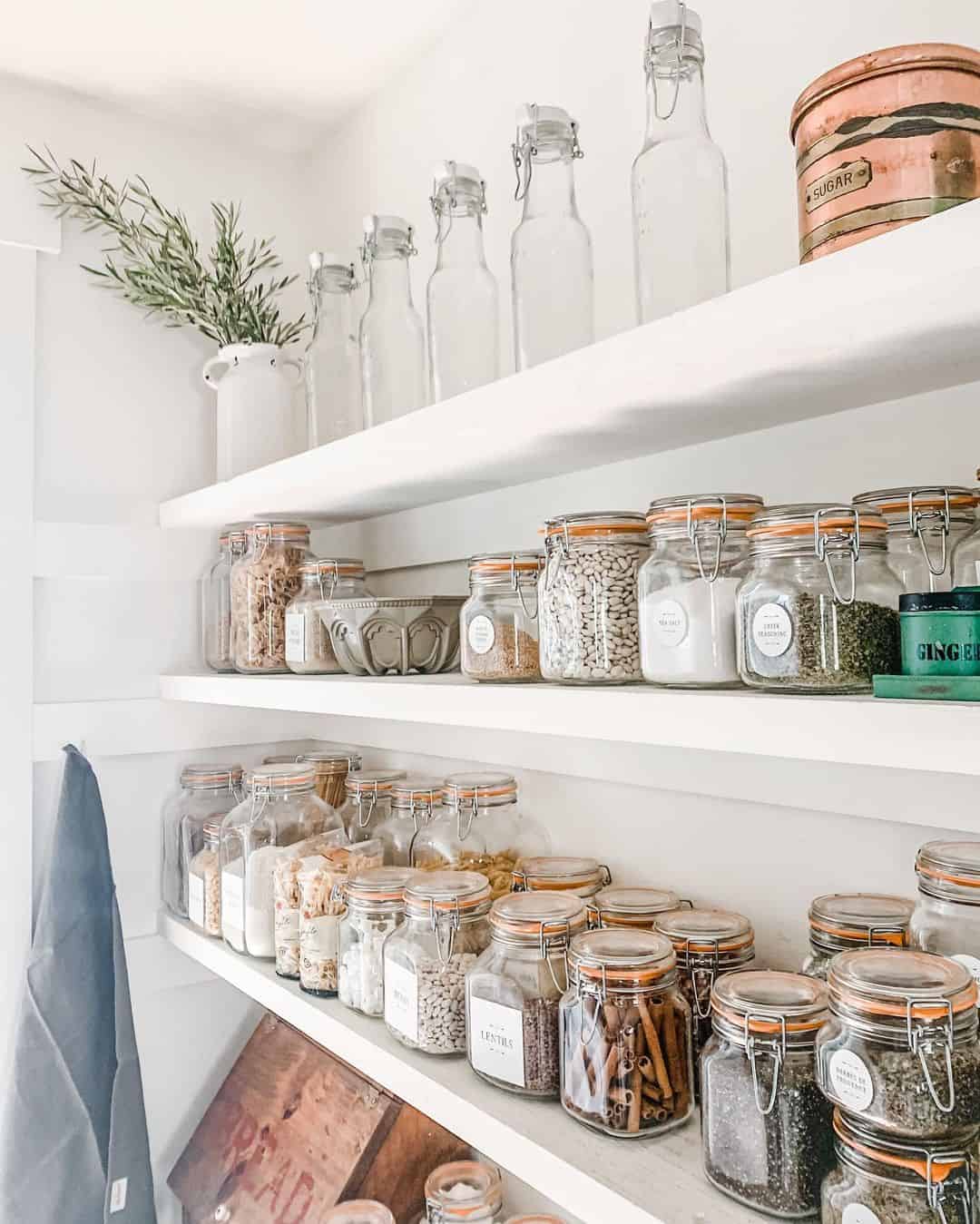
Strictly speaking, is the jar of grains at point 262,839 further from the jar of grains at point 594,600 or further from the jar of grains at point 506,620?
the jar of grains at point 594,600

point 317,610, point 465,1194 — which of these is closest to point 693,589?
point 317,610

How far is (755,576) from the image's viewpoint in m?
0.70

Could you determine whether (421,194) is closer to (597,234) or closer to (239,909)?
(597,234)

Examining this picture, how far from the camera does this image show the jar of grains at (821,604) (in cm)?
66

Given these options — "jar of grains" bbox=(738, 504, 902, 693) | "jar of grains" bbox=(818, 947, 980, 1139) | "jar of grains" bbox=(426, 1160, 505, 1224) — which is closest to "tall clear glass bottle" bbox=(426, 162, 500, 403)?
"jar of grains" bbox=(738, 504, 902, 693)

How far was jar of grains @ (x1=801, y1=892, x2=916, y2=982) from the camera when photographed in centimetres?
76

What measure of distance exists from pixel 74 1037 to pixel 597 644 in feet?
3.41

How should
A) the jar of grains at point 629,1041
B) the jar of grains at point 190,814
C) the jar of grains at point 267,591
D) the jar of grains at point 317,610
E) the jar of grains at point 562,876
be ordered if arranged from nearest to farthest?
the jar of grains at point 629,1041 < the jar of grains at point 562,876 < the jar of grains at point 317,610 < the jar of grains at point 267,591 < the jar of grains at point 190,814

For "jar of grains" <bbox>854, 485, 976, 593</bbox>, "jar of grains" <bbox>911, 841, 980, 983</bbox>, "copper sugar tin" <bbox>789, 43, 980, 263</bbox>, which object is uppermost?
"copper sugar tin" <bbox>789, 43, 980, 263</bbox>

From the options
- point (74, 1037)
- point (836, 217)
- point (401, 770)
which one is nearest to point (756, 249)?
point (836, 217)

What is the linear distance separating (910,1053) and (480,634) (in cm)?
Answer: 50

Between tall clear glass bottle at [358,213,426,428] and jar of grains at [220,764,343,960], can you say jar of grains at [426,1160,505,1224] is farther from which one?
tall clear glass bottle at [358,213,426,428]

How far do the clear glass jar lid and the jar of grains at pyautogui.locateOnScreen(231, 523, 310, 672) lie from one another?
0.79 m

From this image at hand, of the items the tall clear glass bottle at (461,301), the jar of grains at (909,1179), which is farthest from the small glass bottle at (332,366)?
the jar of grains at (909,1179)
